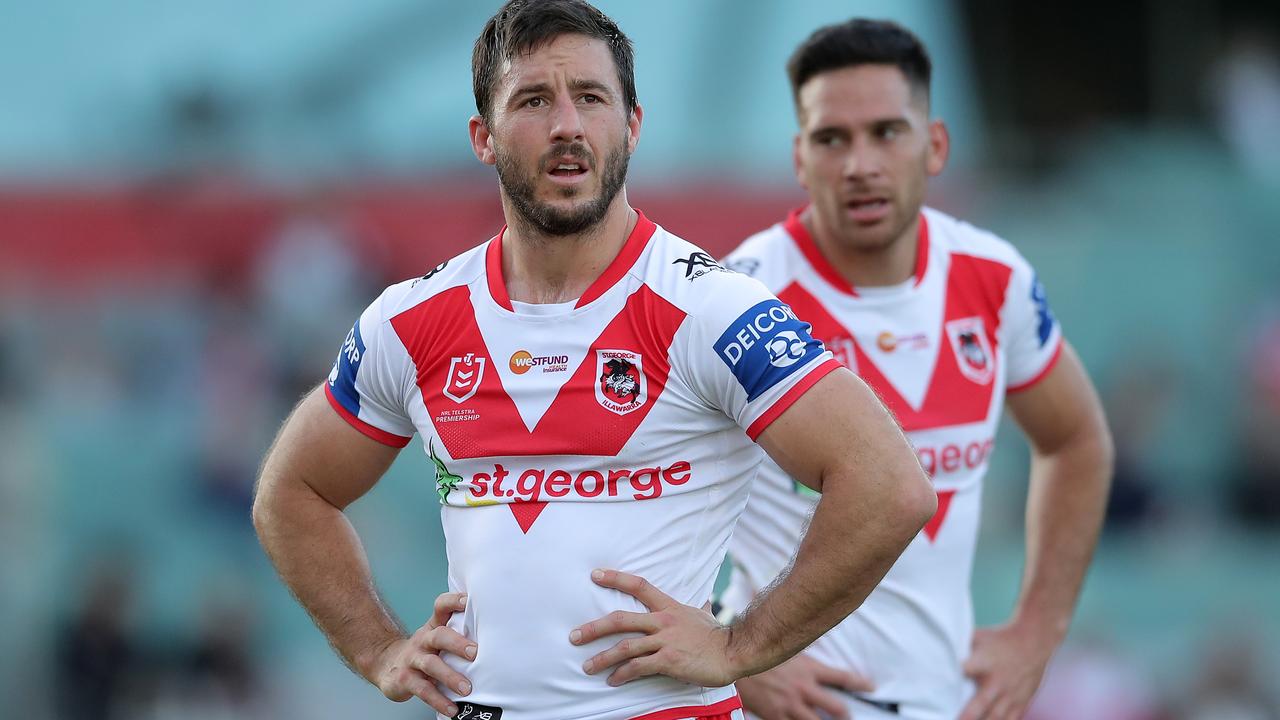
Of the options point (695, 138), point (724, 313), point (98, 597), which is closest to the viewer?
point (724, 313)

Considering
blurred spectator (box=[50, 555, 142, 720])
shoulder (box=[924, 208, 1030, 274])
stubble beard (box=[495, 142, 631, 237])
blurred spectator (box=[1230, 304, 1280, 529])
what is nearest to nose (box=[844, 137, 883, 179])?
shoulder (box=[924, 208, 1030, 274])

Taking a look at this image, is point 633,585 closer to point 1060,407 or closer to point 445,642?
point 445,642

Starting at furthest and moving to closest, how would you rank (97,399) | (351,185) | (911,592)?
(351,185) → (97,399) → (911,592)

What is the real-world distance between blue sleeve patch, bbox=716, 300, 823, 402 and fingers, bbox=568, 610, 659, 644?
0.51 m

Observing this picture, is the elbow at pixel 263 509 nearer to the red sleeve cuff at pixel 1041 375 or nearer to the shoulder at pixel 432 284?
the shoulder at pixel 432 284

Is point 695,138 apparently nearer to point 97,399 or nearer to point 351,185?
point 351,185

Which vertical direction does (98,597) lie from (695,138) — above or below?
below

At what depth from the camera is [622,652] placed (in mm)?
3211

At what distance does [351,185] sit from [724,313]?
28.3 feet

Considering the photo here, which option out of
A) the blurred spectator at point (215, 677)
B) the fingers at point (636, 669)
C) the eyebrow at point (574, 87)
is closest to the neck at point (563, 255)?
the eyebrow at point (574, 87)

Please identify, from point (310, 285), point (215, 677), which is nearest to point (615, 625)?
point (215, 677)

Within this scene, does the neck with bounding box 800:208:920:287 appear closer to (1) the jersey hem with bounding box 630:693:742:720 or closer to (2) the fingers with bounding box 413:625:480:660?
(1) the jersey hem with bounding box 630:693:742:720

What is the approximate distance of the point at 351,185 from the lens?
11453 millimetres

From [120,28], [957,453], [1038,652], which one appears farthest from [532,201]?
[120,28]
